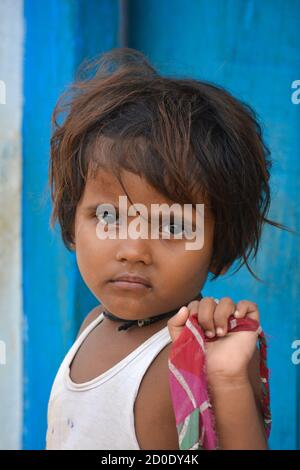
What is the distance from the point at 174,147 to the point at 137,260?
230mm

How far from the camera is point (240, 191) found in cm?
133

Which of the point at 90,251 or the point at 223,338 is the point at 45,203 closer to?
the point at 90,251

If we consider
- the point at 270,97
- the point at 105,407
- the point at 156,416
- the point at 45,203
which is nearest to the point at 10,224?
the point at 45,203

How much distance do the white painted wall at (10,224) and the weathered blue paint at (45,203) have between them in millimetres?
24

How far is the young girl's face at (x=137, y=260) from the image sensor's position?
3.98 ft

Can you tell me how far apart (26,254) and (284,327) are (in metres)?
0.91

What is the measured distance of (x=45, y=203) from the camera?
7.20 feet

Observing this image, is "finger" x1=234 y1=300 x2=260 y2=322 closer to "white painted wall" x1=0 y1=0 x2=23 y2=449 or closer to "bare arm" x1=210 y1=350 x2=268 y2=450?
"bare arm" x1=210 y1=350 x2=268 y2=450

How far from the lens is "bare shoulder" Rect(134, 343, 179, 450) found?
1180mm

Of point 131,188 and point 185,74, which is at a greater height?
point 185,74

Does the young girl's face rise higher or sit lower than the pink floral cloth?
higher

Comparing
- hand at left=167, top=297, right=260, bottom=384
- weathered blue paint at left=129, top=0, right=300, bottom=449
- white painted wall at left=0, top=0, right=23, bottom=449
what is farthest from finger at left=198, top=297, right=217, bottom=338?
white painted wall at left=0, top=0, right=23, bottom=449

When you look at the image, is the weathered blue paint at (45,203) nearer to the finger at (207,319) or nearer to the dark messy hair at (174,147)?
the dark messy hair at (174,147)

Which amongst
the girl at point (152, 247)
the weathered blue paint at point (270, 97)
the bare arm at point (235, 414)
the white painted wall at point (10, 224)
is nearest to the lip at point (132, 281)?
the girl at point (152, 247)
